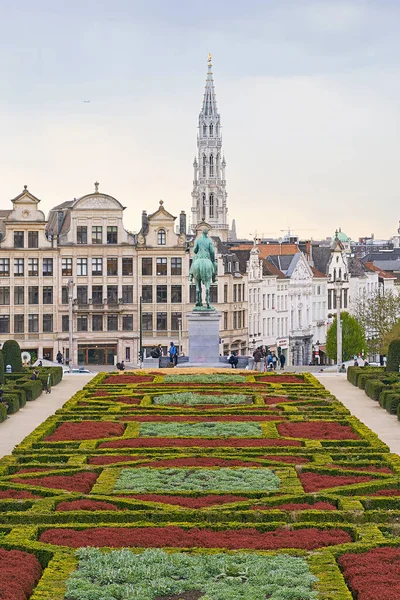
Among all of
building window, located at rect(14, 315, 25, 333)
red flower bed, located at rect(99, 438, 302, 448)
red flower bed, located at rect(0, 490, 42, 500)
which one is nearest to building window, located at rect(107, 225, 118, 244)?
building window, located at rect(14, 315, 25, 333)

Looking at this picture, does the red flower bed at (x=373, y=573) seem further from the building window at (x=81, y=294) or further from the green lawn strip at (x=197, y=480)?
the building window at (x=81, y=294)

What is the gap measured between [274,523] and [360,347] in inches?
2968

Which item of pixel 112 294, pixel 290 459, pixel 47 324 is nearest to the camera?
pixel 290 459

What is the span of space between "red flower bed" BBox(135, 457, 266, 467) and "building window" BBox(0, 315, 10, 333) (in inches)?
2537

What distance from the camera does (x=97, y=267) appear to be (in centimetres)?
9738

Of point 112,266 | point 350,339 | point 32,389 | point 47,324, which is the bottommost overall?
point 32,389

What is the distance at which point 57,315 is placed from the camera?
96625mm

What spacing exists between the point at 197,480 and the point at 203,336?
3378cm

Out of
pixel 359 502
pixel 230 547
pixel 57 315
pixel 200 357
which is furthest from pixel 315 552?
pixel 57 315

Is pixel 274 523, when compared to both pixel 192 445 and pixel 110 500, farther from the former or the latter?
pixel 192 445

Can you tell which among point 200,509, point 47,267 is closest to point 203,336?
point 47,267

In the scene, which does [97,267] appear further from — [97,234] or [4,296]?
[4,296]

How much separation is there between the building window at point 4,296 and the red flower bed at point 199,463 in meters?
65.0

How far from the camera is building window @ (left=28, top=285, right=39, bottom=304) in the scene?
96.2 metres
